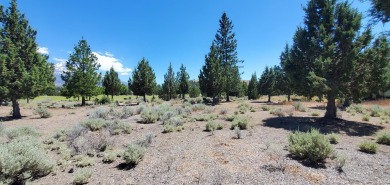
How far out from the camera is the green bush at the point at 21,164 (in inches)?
213

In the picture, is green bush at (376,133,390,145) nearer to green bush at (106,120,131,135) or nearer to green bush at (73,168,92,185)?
green bush at (73,168,92,185)

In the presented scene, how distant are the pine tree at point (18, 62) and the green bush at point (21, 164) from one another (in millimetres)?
14921

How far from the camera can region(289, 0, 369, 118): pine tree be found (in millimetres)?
13711

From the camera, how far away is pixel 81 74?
104ft

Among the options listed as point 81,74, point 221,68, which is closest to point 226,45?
point 221,68

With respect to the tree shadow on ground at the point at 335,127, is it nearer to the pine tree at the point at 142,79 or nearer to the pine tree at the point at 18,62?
the pine tree at the point at 18,62

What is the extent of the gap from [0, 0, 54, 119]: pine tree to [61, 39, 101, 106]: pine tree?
29.3 feet

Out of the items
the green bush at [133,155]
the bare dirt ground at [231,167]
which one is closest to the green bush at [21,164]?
the bare dirt ground at [231,167]

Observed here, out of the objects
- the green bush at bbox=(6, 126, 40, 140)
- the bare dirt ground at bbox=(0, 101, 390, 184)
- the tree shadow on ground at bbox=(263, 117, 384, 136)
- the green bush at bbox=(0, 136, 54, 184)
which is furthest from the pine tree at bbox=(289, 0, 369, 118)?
the green bush at bbox=(6, 126, 40, 140)

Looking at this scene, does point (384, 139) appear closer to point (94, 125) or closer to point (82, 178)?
point (82, 178)

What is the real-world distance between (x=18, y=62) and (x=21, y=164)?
17270 mm

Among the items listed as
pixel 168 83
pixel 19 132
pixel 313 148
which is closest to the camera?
pixel 313 148

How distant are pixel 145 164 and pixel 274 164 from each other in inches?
154

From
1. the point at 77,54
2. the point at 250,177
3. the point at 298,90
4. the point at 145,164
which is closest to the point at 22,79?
the point at 77,54
